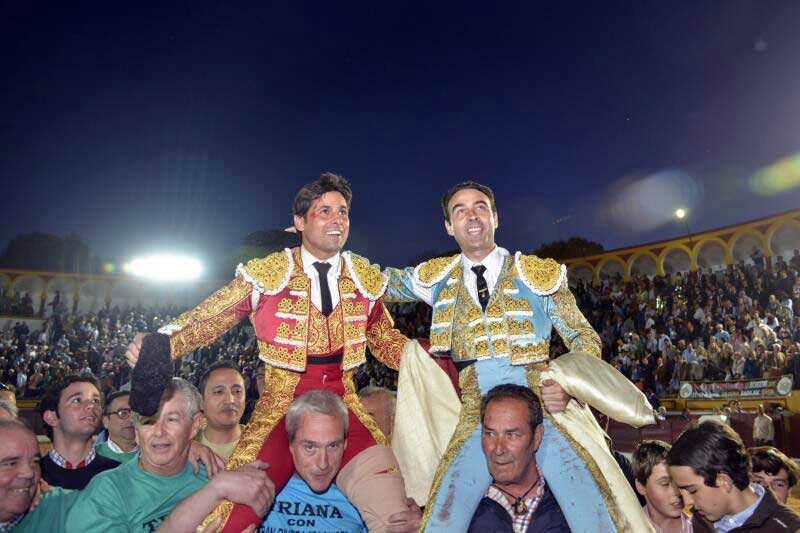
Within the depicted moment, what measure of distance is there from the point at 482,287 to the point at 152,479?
1.93 m

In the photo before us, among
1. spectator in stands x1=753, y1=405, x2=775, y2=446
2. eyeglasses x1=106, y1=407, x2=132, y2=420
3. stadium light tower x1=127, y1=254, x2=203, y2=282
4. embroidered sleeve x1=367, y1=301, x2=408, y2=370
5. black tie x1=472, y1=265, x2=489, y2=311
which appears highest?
stadium light tower x1=127, y1=254, x2=203, y2=282

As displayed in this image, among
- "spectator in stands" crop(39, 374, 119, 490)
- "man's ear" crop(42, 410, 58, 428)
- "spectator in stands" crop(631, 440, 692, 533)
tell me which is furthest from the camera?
"man's ear" crop(42, 410, 58, 428)

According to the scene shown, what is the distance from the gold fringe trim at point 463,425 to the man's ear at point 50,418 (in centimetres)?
279

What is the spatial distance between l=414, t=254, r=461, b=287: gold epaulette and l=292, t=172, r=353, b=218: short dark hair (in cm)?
54

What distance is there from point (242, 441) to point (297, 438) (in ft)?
1.06

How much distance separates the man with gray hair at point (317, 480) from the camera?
279cm

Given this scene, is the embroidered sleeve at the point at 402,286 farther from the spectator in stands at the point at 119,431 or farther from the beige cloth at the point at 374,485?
the spectator in stands at the point at 119,431

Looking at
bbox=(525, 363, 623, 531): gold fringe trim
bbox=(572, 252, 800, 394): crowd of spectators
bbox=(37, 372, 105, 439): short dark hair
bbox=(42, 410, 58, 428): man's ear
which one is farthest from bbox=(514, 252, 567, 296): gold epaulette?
bbox=(572, 252, 800, 394): crowd of spectators

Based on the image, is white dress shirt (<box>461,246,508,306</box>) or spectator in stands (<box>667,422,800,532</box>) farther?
white dress shirt (<box>461,246,508,306</box>)

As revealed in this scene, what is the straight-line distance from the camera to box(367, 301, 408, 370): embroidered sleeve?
3533 mm

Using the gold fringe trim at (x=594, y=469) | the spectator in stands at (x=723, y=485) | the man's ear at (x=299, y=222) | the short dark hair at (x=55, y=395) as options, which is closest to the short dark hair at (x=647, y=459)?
the spectator in stands at (x=723, y=485)

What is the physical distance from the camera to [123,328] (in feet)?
87.9

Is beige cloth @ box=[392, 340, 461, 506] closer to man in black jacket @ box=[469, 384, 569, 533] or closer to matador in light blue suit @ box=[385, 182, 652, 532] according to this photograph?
matador in light blue suit @ box=[385, 182, 652, 532]

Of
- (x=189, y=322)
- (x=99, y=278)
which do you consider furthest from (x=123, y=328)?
(x=189, y=322)
